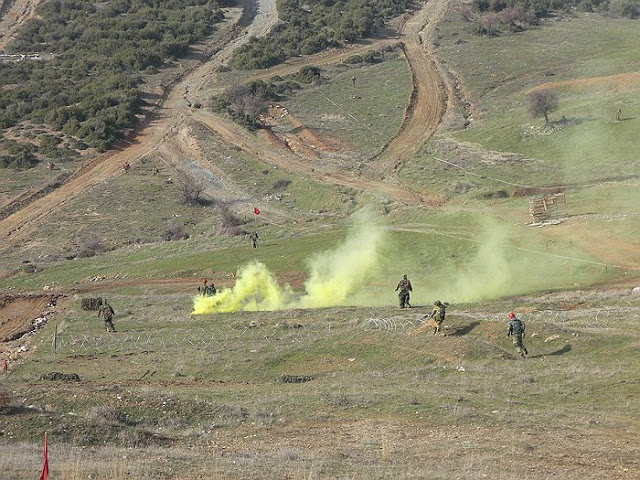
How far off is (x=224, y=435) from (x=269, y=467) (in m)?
4.20

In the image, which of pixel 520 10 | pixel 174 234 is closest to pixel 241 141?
pixel 174 234

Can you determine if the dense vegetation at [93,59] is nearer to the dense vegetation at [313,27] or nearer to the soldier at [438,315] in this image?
the dense vegetation at [313,27]

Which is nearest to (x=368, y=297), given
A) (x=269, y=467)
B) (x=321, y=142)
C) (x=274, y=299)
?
→ (x=274, y=299)

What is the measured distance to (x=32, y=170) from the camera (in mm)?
81688

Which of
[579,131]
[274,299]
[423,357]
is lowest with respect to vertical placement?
[274,299]

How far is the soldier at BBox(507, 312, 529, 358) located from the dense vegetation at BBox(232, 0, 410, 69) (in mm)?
84422

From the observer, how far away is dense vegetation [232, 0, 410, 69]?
111000 mm

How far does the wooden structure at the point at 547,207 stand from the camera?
5059 centimetres

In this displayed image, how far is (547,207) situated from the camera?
169ft

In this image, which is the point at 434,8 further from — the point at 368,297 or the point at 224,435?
the point at 224,435

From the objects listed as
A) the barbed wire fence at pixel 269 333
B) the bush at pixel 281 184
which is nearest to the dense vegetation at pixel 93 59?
the bush at pixel 281 184

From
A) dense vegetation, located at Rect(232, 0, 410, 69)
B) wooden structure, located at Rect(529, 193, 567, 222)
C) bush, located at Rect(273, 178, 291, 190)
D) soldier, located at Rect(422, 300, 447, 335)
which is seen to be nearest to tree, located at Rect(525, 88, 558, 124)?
wooden structure, located at Rect(529, 193, 567, 222)

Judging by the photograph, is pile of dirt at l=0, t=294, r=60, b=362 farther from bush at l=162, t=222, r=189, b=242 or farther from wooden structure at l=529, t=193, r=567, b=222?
wooden structure at l=529, t=193, r=567, b=222

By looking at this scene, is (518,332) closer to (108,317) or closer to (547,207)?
(108,317)
